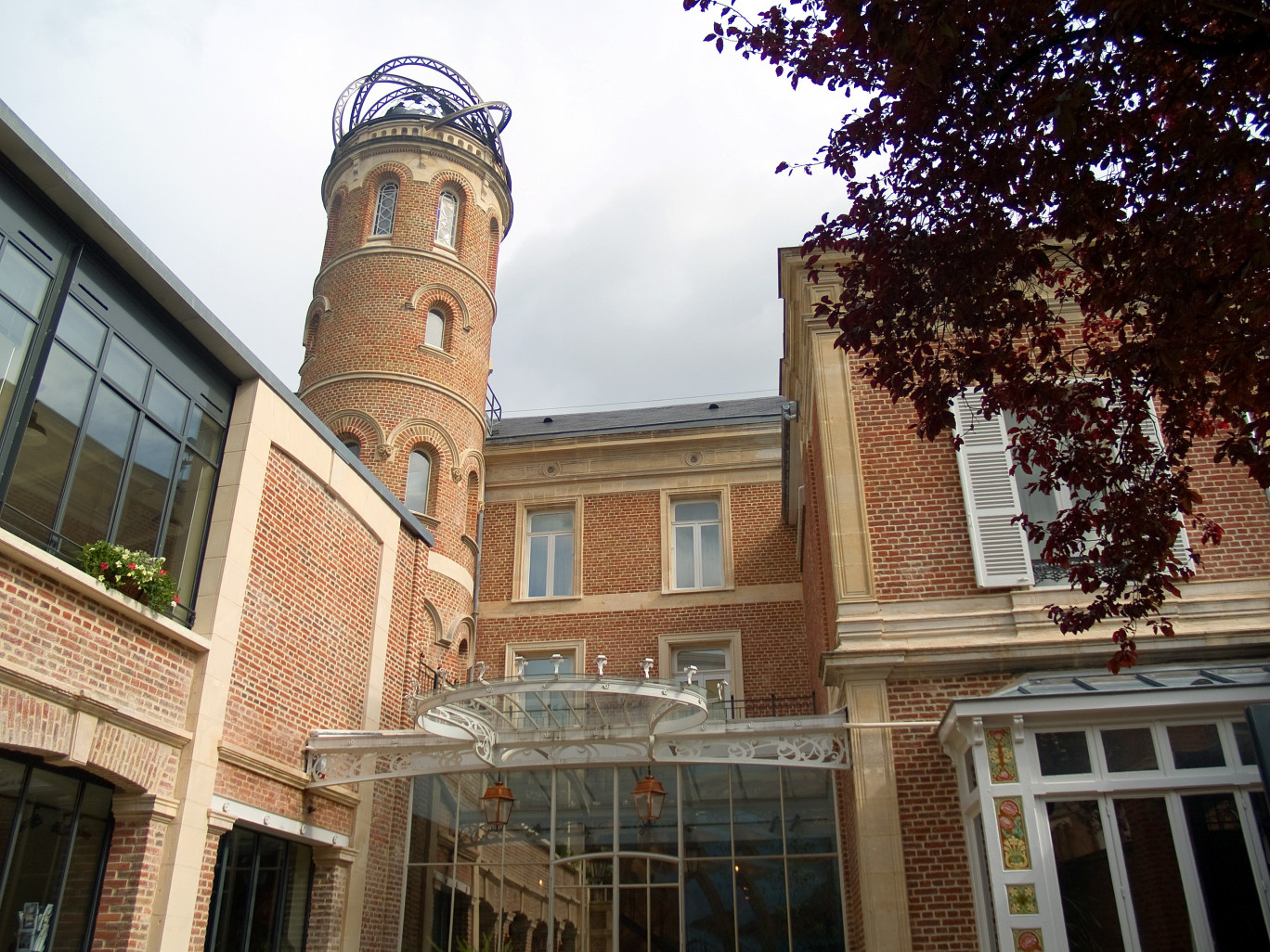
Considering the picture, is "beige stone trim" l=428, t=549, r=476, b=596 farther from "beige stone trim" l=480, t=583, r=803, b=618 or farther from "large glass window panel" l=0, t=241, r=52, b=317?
"large glass window panel" l=0, t=241, r=52, b=317

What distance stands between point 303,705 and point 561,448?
9.50 m

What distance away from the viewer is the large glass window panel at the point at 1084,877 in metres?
8.20

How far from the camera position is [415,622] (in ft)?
48.8

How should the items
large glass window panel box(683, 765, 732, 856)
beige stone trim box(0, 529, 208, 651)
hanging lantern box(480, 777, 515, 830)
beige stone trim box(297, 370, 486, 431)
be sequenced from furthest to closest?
beige stone trim box(297, 370, 486, 431) → large glass window panel box(683, 765, 732, 856) → hanging lantern box(480, 777, 515, 830) → beige stone trim box(0, 529, 208, 651)

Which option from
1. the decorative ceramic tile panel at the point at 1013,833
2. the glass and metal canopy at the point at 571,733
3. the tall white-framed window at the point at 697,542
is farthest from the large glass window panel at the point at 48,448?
the tall white-framed window at the point at 697,542

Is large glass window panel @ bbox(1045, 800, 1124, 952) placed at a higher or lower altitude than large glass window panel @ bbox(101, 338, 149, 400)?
lower

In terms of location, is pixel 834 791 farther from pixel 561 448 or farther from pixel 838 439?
pixel 561 448

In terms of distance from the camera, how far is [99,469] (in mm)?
8875

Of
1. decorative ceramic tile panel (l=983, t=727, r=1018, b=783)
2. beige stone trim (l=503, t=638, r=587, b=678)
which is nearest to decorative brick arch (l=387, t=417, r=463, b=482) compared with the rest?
beige stone trim (l=503, t=638, r=587, b=678)

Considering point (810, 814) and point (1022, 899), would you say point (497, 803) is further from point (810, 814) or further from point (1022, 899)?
point (1022, 899)

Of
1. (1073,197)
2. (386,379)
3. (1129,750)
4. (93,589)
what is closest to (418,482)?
(386,379)

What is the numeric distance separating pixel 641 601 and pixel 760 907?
731cm

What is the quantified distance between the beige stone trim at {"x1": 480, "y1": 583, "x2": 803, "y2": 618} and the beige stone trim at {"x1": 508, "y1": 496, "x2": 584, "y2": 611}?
115 millimetres

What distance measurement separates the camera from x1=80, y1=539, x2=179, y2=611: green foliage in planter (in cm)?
847
